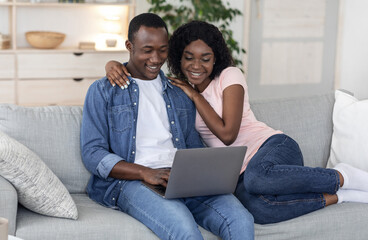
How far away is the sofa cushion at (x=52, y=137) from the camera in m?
2.32

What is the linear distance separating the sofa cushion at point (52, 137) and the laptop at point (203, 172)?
0.39m

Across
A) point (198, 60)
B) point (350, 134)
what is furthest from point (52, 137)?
point (350, 134)

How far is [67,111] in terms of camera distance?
2.47 meters

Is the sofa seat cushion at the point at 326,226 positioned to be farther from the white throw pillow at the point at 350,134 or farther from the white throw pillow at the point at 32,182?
the white throw pillow at the point at 32,182

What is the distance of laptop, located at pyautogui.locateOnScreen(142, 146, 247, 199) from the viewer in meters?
1.97

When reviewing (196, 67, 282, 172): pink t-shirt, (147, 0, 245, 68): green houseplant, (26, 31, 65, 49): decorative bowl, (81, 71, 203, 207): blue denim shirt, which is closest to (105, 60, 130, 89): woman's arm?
(81, 71, 203, 207): blue denim shirt

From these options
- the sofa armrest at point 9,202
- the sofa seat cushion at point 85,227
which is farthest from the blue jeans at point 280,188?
the sofa armrest at point 9,202

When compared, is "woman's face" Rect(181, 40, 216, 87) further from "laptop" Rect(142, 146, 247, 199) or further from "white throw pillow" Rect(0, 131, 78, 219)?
"white throw pillow" Rect(0, 131, 78, 219)

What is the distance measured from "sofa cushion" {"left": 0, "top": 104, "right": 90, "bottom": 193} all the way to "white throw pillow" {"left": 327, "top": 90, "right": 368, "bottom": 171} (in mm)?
1153

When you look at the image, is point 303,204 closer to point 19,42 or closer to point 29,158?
point 29,158

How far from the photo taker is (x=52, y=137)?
2.36 meters

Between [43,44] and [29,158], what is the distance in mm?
2785

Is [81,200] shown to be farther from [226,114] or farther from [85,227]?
[226,114]

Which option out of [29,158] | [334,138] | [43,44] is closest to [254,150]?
[334,138]
